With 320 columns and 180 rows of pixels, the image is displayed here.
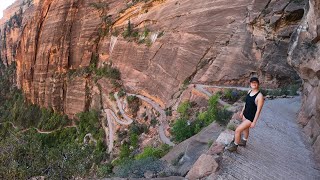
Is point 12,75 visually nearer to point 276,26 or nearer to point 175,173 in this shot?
point 276,26

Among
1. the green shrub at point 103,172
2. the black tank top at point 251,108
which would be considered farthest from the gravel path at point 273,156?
the green shrub at point 103,172

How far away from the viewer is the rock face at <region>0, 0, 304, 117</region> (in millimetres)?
21016

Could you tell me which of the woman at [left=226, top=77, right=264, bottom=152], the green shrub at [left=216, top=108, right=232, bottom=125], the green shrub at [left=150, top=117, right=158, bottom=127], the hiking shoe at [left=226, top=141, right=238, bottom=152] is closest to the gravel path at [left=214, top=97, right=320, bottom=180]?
the hiking shoe at [left=226, top=141, right=238, bottom=152]

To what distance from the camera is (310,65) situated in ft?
34.0

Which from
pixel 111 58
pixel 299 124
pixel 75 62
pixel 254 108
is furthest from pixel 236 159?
pixel 75 62

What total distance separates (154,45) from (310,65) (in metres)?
22.8

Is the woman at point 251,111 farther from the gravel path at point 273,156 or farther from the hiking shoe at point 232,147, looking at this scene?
the gravel path at point 273,156

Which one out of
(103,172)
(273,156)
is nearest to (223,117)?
(273,156)

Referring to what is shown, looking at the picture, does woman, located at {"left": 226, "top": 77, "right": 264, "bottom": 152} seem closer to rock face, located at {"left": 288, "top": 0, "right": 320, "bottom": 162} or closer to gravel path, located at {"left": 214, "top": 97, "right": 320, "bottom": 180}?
gravel path, located at {"left": 214, "top": 97, "right": 320, "bottom": 180}

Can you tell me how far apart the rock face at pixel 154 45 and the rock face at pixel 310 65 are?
881cm

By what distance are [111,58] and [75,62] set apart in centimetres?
723

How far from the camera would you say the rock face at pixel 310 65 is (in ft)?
30.2

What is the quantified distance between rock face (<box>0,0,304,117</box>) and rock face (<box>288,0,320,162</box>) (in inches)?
347

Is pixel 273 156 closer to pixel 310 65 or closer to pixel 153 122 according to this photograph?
pixel 310 65
